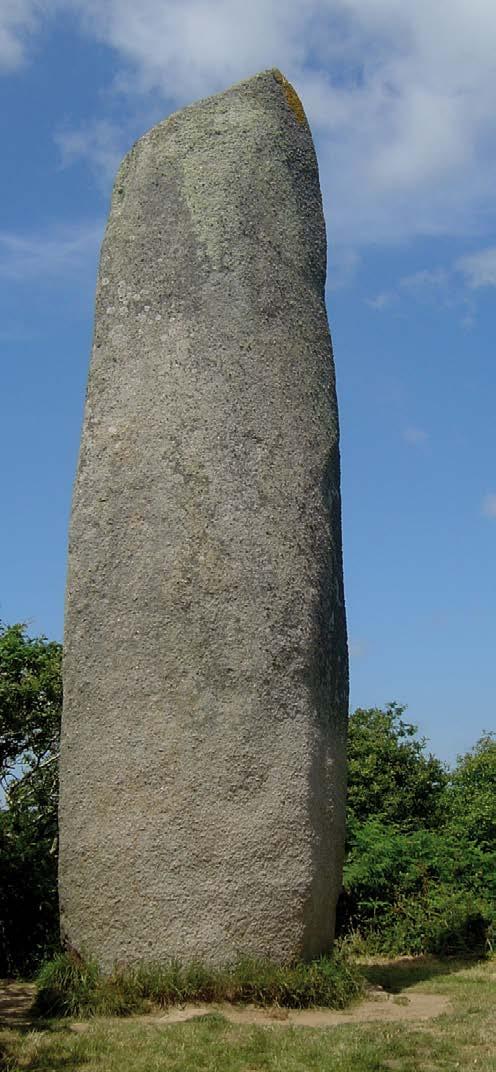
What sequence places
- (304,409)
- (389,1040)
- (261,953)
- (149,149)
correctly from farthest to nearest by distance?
(149,149), (304,409), (261,953), (389,1040)

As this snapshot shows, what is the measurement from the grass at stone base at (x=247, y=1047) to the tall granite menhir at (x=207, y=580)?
0.79 m

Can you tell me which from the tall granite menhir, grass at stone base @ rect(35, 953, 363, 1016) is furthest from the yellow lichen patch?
grass at stone base @ rect(35, 953, 363, 1016)

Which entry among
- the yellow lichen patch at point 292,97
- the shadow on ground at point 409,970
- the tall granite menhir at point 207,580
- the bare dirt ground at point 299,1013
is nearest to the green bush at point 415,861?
the shadow on ground at point 409,970

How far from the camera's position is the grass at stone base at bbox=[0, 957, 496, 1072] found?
5922mm

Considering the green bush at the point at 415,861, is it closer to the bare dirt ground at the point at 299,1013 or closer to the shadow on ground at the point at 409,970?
the shadow on ground at the point at 409,970

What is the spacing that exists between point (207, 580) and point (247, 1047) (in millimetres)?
2866

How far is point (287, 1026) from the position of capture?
21.8ft

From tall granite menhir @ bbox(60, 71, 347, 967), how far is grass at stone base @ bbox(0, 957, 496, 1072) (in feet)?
2.59

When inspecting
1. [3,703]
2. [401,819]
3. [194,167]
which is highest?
[194,167]

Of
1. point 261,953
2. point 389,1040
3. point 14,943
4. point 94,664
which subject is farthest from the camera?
point 14,943

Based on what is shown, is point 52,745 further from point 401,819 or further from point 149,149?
point 149,149

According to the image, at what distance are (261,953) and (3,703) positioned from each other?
473 cm

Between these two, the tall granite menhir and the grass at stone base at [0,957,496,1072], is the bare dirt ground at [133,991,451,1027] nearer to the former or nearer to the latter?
the grass at stone base at [0,957,496,1072]

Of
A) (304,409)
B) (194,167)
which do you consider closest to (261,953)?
(304,409)
